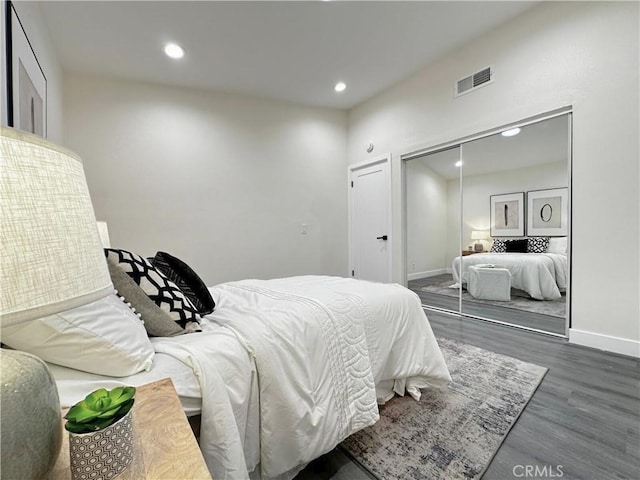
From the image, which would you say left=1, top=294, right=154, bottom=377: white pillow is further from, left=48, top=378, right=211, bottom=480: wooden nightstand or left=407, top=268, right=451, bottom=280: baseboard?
left=407, top=268, right=451, bottom=280: baseboard

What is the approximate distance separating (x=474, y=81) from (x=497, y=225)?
160 centimetres

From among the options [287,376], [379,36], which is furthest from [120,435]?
[379,36]

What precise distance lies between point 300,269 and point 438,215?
6.96 feet

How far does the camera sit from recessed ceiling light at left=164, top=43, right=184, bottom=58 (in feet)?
9.81

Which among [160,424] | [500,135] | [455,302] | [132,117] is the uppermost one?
[132,117]

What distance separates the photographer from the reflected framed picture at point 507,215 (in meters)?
3.02

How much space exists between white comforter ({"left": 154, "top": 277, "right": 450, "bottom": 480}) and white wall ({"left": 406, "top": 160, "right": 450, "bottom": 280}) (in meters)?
2.36

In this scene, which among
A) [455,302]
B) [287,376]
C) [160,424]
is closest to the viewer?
[160,424]

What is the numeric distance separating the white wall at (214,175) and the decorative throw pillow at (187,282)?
2.26 meters

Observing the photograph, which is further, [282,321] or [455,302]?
[455,302]

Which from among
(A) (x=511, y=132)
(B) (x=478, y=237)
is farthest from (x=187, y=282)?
(A) (x=511, y=132)

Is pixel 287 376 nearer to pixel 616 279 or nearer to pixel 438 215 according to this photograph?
pixel 616 279

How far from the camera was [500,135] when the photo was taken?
3.08m

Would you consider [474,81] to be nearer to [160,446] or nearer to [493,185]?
[493,185]
